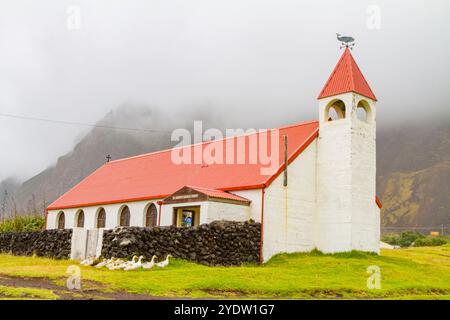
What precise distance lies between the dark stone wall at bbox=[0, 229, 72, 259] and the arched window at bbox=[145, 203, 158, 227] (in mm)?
6321

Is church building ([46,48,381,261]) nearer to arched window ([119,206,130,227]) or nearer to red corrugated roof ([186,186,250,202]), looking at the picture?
red corrugated roof ([186,186,250,202])

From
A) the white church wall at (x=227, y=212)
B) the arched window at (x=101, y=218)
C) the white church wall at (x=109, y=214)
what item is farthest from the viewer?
the arched window at (x=101, y=218)

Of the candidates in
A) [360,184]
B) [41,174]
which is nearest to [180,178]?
[360,184]

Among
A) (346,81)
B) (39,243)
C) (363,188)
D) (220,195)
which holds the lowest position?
(39,243)

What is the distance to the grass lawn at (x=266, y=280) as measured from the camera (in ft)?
57.2

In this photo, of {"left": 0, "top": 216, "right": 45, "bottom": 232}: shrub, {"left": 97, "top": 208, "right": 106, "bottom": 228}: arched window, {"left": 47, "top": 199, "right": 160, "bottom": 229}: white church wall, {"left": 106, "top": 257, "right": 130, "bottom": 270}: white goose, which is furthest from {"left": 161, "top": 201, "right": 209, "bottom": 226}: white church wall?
{"left": 0, "top": 216, "right": 45, "bottom": 232}: shrub

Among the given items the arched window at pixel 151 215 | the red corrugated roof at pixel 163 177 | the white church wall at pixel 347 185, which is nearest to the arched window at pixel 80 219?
the red corrugated roof at pixel 163 177

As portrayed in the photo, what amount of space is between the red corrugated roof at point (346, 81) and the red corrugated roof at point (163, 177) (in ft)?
6.61

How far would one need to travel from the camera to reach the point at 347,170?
28625 millimetres

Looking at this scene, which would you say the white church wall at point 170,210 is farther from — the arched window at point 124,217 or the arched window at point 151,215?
the arched window at point 124,217

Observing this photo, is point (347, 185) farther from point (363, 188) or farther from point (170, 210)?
point (170, 210)

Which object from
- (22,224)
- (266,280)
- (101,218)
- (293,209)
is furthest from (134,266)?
(22,224)

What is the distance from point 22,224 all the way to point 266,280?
29.4 m
